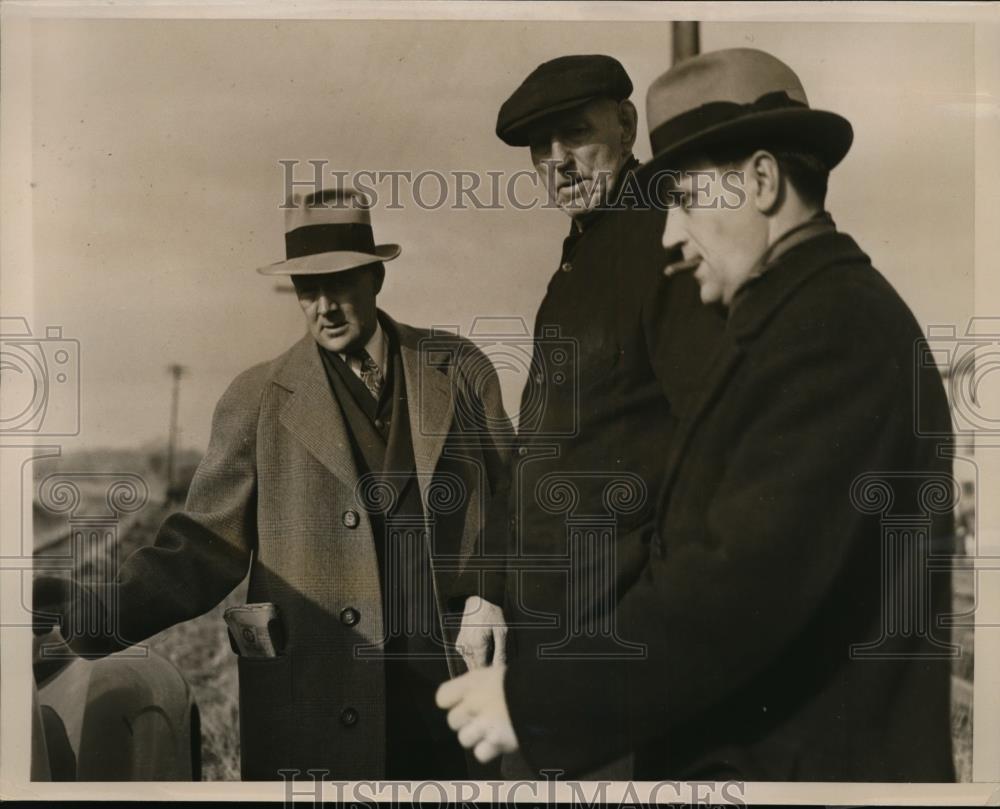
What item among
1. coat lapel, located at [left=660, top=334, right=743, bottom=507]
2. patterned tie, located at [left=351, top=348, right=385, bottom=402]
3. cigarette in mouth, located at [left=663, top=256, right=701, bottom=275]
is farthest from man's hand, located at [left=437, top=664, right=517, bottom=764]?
cigarette in mouth, located at [left=663, top=256, right=701, bottom=275]

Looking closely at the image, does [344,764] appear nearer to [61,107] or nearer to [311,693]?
[311,693]

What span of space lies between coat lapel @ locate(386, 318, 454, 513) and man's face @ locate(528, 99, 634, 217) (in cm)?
65

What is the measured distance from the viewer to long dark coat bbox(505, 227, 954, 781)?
11.0 ft

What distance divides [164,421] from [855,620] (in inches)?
91.3

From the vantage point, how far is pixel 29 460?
3.55m

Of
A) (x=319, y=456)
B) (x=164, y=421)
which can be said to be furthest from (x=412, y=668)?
(x=164, y=421)

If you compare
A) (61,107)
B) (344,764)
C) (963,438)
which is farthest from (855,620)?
(61,107)

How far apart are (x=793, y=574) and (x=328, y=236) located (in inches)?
71.8

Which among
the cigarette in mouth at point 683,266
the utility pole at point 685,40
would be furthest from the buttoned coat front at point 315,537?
the utility pole at point 685,40

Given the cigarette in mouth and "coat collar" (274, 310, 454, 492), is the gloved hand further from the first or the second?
the cigarette in mouth

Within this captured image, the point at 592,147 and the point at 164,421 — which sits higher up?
the point at 592,147

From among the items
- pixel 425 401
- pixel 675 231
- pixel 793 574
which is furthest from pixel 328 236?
pixel 793 574

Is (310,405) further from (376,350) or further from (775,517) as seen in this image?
(775,517)

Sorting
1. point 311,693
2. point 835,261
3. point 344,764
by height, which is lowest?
point 344,764
